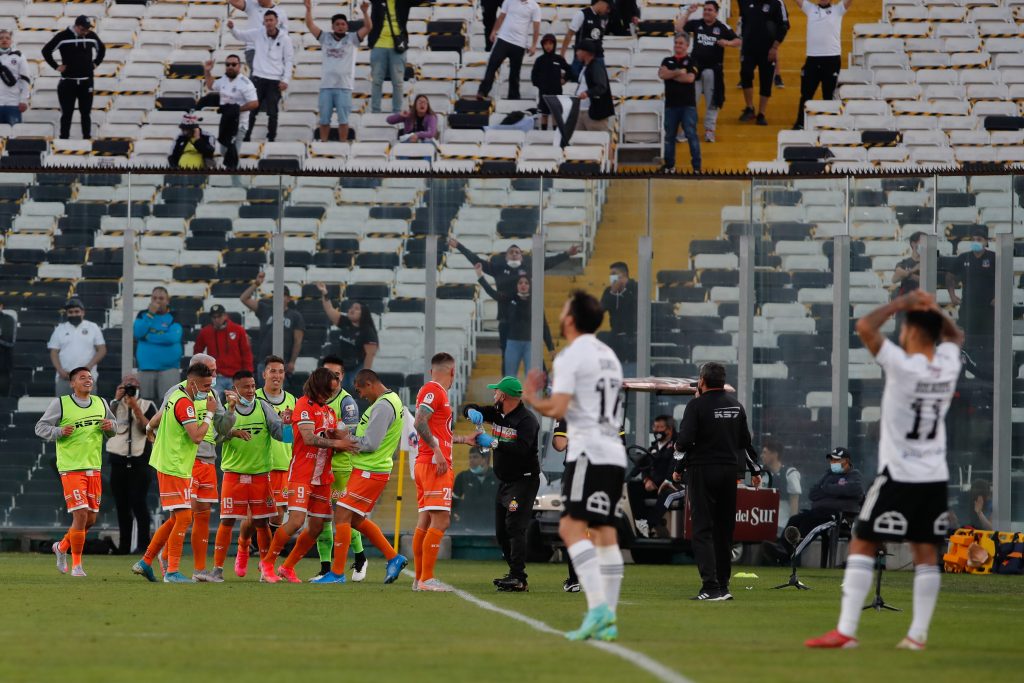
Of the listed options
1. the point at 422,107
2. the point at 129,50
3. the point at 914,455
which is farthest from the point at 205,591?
the point at 129,50

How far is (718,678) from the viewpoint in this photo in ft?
26.7

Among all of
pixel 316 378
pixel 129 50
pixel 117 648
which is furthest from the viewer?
pixel 129 50

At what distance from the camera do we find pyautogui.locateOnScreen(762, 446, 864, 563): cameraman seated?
67.2 feet

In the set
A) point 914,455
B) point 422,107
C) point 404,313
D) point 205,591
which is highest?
point 422,107

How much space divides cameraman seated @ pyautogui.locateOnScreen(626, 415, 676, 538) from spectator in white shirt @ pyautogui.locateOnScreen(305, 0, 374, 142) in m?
8.70

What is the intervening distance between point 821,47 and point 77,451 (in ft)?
50.0

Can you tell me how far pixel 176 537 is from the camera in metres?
16.0

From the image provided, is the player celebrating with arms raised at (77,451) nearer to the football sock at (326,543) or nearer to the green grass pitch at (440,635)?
the green grass pitch at (440,635)

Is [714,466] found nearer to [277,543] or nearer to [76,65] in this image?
[277,543]

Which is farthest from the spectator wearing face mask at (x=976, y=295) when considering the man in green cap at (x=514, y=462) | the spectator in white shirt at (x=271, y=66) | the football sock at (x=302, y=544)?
the spectator in white shirt at (x=271, y=66)

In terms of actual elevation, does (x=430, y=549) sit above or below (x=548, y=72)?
below

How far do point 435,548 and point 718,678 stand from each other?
7.01 m

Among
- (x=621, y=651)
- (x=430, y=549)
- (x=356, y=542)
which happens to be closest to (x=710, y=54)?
(x=356, y=542)

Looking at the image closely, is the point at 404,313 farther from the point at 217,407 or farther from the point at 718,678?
the point at 718,678
